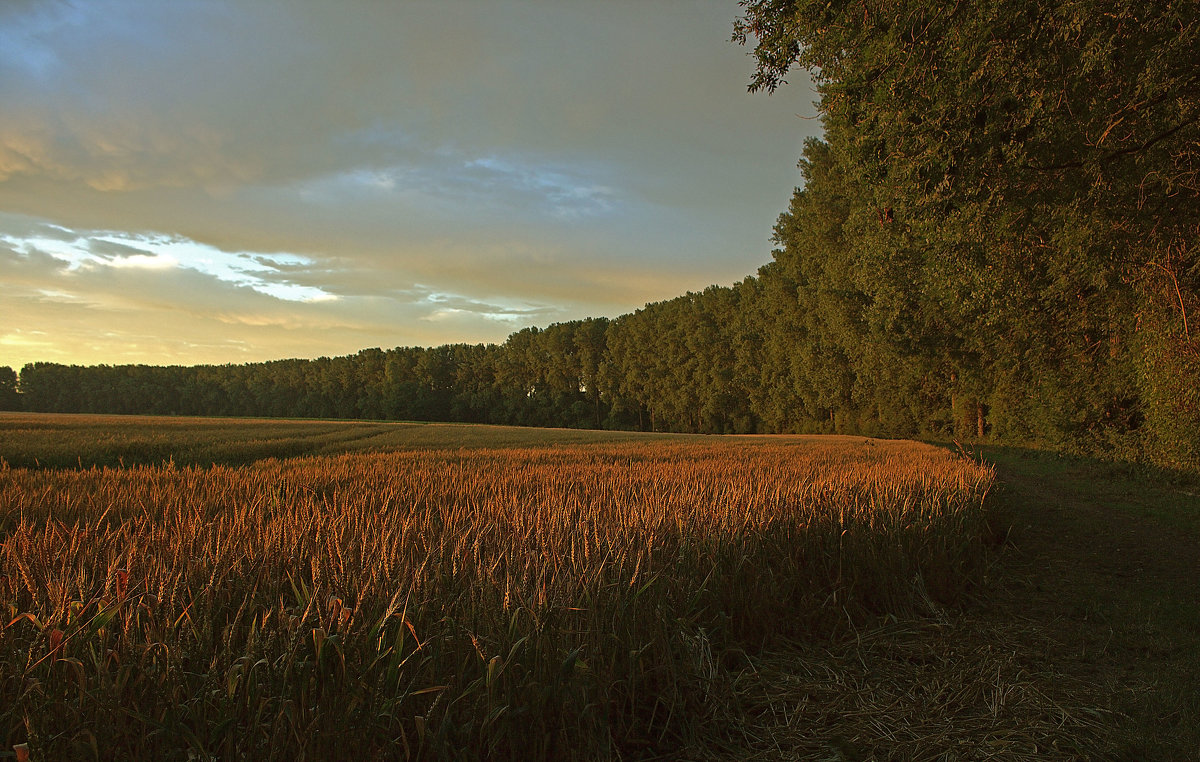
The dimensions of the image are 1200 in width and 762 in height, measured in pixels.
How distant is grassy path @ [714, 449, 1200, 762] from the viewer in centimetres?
288

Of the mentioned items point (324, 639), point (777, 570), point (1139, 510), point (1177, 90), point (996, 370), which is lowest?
point (1139, 510)

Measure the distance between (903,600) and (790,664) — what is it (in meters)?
1.70

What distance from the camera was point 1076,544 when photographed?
7.83 meters

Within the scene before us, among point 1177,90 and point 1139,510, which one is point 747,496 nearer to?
point 1177,90

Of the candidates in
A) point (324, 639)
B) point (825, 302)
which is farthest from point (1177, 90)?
point (825, 302)

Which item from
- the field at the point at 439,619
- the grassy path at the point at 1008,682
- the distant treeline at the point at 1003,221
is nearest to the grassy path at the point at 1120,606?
the grassy path at the point at 1008,682

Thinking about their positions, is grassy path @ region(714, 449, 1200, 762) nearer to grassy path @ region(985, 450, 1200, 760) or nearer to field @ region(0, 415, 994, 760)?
grassy path @ region(985, 450, 1200, 760)

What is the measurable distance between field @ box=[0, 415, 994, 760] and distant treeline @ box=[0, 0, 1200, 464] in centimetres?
616

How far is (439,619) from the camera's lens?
2445 mm

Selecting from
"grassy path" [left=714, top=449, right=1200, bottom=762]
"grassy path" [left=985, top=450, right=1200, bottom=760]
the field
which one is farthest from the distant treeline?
the field

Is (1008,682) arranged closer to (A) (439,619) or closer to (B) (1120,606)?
(B) (1120,606)

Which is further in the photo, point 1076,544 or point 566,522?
point 1076,544

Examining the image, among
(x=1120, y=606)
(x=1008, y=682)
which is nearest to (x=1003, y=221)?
(x=1120, y=606)

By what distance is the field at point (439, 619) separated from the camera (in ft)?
6.08
